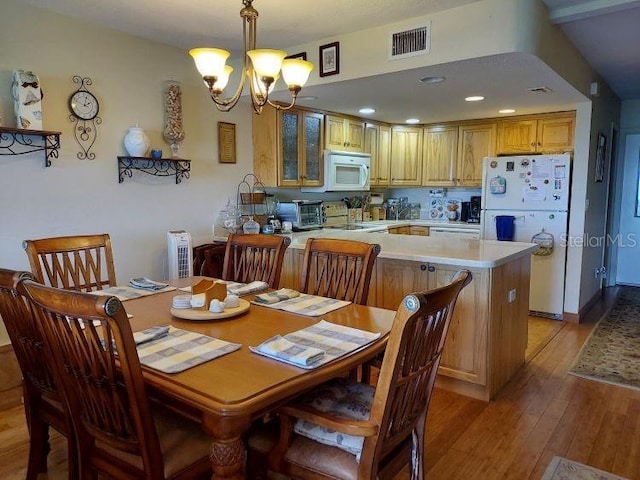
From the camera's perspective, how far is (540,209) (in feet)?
14.8

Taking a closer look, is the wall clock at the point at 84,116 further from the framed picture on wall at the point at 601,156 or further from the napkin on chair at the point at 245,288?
the framed picture on wall at the point at 601,156

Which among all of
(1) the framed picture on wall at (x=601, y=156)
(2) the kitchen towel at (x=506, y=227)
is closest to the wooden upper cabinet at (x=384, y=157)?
(2) the kitchen towel at (x=506, y=227)

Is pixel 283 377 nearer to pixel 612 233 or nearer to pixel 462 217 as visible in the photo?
pixel 462 217

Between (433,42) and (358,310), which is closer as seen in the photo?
(358,310)

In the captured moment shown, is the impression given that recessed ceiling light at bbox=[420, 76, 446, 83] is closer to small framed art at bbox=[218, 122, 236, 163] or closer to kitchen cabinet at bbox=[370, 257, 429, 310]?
kitchen cabinet at bbox=[370, 257, 429, 310]

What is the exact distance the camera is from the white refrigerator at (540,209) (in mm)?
4387

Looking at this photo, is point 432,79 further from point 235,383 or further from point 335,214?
point 235,383

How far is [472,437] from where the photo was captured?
2361 mm

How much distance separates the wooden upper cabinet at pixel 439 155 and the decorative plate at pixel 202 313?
4318mm

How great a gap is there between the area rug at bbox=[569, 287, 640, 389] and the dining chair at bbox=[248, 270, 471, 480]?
7.37ft

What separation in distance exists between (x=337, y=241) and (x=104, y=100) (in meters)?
2.01

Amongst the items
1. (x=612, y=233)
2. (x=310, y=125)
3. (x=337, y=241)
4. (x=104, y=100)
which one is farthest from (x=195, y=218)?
(x=612, y=233)

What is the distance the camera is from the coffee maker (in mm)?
5715

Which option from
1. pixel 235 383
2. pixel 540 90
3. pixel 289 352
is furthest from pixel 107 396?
pixel 540 90
